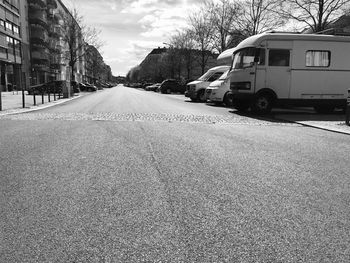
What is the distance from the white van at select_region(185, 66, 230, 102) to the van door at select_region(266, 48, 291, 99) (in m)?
7.97

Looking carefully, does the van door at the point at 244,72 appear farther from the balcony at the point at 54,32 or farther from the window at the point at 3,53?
the balcony at the point at 54,32

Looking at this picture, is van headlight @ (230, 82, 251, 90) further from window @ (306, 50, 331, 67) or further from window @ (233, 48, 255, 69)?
window @ (306, 50, 331, 67)

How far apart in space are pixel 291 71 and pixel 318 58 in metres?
1.42

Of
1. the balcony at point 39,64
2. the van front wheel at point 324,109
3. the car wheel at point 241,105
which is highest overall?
the balcony at point 39,64

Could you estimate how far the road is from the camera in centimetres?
282

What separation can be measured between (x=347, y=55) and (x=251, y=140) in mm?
10153

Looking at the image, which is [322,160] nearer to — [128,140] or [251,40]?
[128,140]

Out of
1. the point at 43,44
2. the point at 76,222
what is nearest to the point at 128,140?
the point at 76,222

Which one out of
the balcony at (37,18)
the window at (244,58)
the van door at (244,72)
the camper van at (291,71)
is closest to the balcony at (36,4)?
the balcony at (37,18)

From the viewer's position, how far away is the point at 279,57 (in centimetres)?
1498

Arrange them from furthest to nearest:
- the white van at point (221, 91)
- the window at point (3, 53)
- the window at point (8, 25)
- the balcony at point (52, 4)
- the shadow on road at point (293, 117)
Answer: the balcony at point (52, 4) → the window at point (8, 25) → the window at point (3, 53) → the white van at point (221, 91) → the shadow on road at point (293, 117)

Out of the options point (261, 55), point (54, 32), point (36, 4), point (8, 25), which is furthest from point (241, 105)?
point (54, 32)

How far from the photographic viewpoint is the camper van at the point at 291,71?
48.7ft

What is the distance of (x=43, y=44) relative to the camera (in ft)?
213
